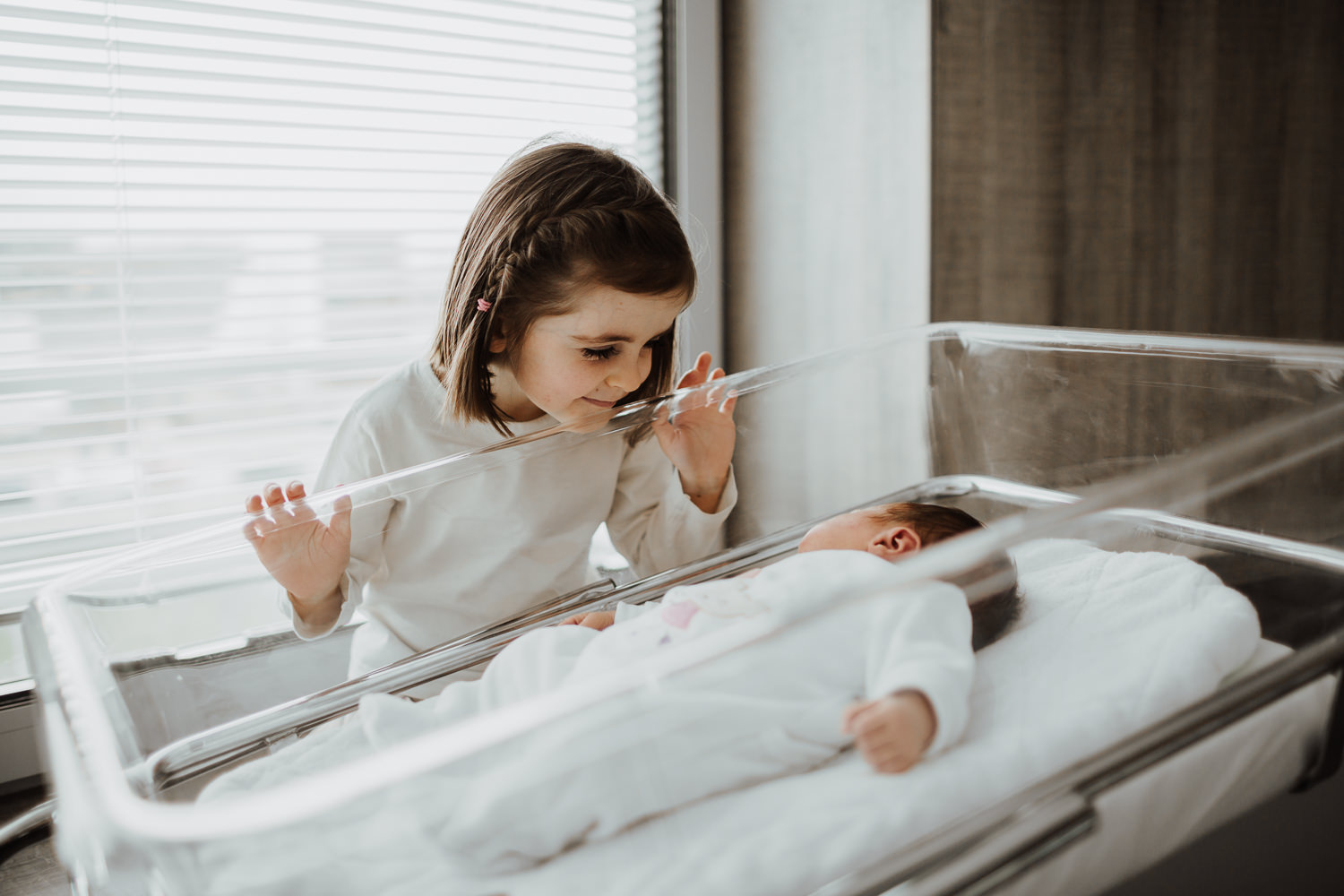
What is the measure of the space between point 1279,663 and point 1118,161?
0.81 m

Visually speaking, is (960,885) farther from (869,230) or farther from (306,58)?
(306,58)

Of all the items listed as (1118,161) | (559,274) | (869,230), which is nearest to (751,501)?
(559,274)

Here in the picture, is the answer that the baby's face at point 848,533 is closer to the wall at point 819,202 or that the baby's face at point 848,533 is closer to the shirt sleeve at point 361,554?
the wall at point 819,202

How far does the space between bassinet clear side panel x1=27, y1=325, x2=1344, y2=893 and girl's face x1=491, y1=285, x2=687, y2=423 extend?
5 cm

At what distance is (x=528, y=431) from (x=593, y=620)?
0.85ft

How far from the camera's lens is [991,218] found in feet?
3.92

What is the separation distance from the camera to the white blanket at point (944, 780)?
446 millimetres

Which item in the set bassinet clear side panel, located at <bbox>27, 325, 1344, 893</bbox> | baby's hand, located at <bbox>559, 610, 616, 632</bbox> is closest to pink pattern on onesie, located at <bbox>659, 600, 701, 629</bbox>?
bassinet clear side panel, located at <bbox>27, 325, 1344, 893</bbox>

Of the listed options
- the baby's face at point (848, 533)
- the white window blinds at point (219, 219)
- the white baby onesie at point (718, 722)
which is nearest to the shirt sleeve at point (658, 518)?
the baby's face at point (848, 533)

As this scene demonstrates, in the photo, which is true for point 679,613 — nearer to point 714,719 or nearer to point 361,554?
point 714,719

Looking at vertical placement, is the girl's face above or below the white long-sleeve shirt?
A: above

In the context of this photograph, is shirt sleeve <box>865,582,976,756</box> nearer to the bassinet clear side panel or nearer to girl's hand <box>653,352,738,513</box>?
the bassinet clear side panel

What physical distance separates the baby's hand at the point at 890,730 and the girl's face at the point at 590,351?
46 centimetres

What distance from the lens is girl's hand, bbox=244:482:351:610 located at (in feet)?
2.55
